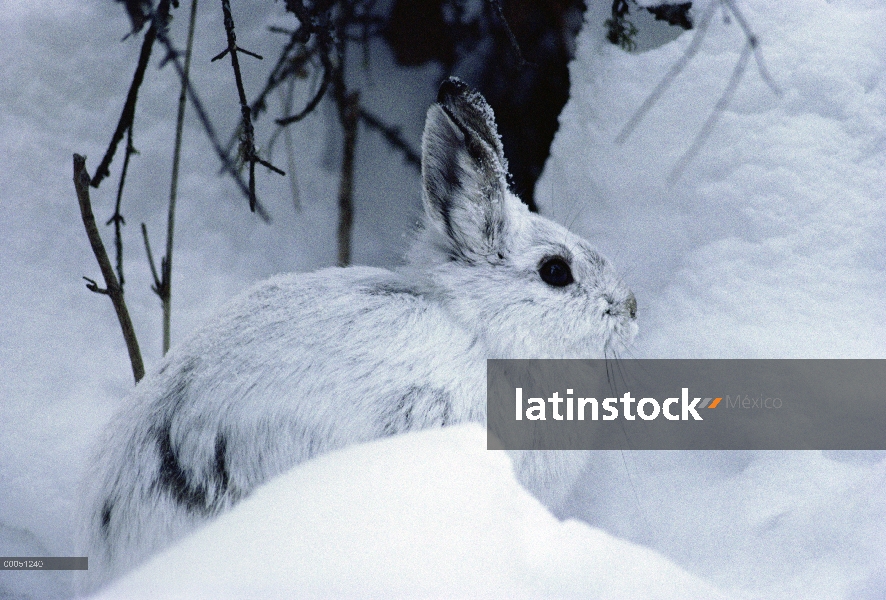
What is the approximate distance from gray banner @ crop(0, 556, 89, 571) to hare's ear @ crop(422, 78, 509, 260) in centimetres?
68

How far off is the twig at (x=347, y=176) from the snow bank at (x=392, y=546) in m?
0.52

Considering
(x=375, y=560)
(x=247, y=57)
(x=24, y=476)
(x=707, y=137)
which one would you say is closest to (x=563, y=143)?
(x=707, y=137)

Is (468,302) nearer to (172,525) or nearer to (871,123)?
(172,525)

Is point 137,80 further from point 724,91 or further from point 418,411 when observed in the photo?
point 724,91

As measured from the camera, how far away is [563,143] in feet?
4.63

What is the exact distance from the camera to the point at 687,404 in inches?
45.6

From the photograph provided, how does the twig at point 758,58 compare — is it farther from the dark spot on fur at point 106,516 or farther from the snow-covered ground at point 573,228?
the dark spot on fur at point 106,516

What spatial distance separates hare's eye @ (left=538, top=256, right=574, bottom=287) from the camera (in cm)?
114

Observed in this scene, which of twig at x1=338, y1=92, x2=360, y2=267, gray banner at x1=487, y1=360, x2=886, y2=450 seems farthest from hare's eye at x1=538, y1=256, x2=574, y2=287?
twig at x1=338, y1=92, x2=360, y2=267

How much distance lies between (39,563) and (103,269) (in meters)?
0.43

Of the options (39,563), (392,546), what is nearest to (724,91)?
(392,546)

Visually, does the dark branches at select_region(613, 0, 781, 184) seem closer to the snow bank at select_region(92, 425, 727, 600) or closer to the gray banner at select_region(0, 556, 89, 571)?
the snow bank at select_region(92, 425, 727, 600)

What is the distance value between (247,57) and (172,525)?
89 cm

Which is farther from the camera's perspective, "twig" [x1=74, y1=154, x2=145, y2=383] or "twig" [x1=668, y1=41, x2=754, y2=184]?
"twig" [x1=668, y1=41, x2=754, y2=184]
